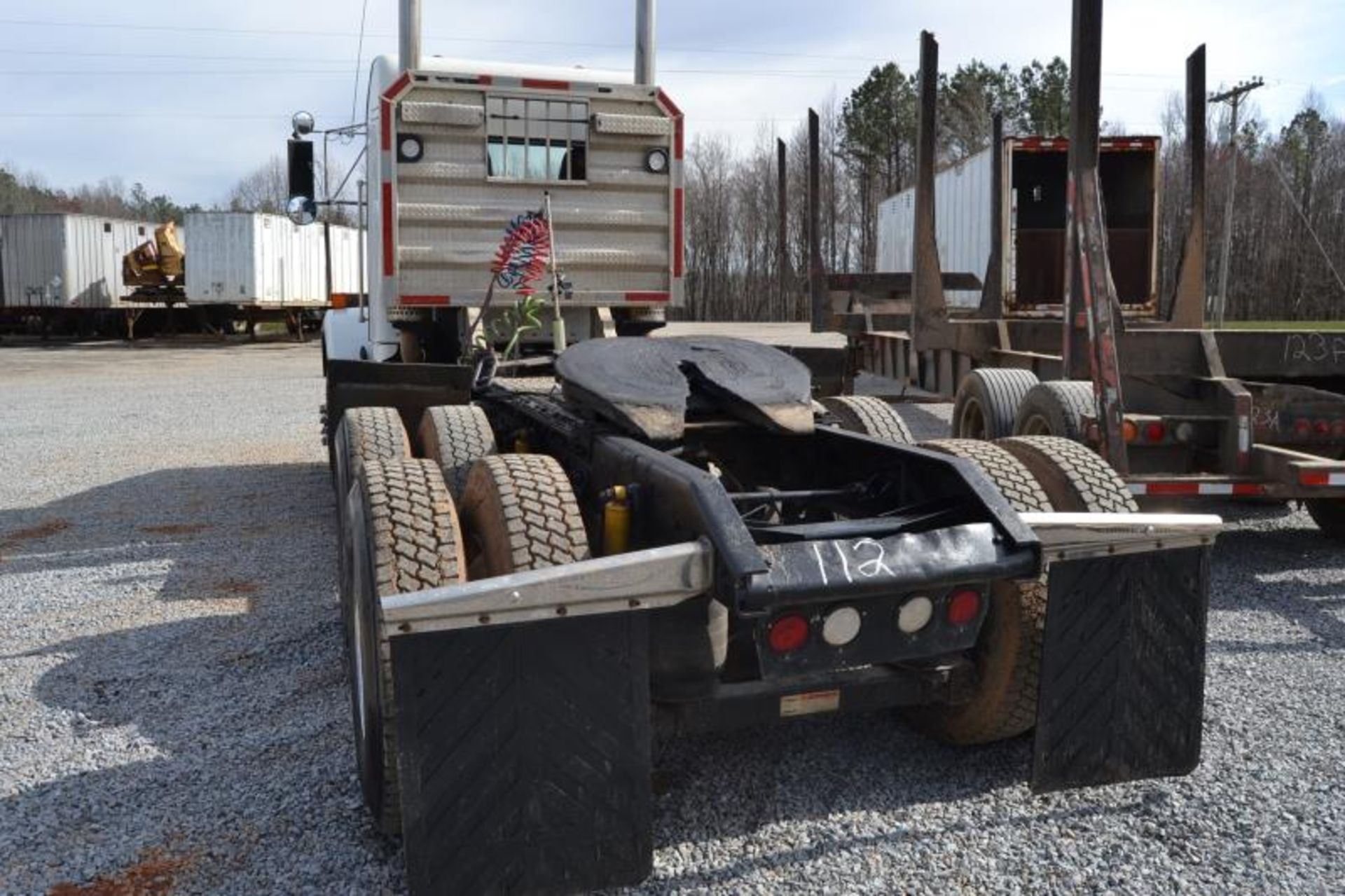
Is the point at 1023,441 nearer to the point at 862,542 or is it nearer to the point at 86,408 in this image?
the point at 862,542

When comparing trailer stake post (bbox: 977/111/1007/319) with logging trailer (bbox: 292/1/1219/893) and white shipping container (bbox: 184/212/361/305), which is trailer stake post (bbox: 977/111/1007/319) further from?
white shipping container (bbox: 184/212/361/305)

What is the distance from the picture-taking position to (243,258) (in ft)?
105

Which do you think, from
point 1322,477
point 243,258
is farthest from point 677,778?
point 243,258

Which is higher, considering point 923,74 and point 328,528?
point 923,74

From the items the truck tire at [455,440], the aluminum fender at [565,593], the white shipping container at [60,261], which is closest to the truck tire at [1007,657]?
the aluminum fender at [565,593]

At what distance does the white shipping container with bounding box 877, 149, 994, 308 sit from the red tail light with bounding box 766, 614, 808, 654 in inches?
475

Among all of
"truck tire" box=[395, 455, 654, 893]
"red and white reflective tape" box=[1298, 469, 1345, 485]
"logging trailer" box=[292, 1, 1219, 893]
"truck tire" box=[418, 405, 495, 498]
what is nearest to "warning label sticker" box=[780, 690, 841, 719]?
"logging trailer" box=[292, 1, 1219, 893]

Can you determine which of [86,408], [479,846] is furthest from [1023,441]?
[86,408]

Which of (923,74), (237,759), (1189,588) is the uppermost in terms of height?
(923,74)

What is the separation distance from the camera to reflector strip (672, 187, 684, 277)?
299 inches

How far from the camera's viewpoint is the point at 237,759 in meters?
3.73

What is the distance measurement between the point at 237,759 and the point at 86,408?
14067 millimetres

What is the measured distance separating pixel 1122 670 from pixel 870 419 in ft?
6.92

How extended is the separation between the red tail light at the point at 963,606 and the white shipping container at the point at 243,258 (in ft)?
96.9
